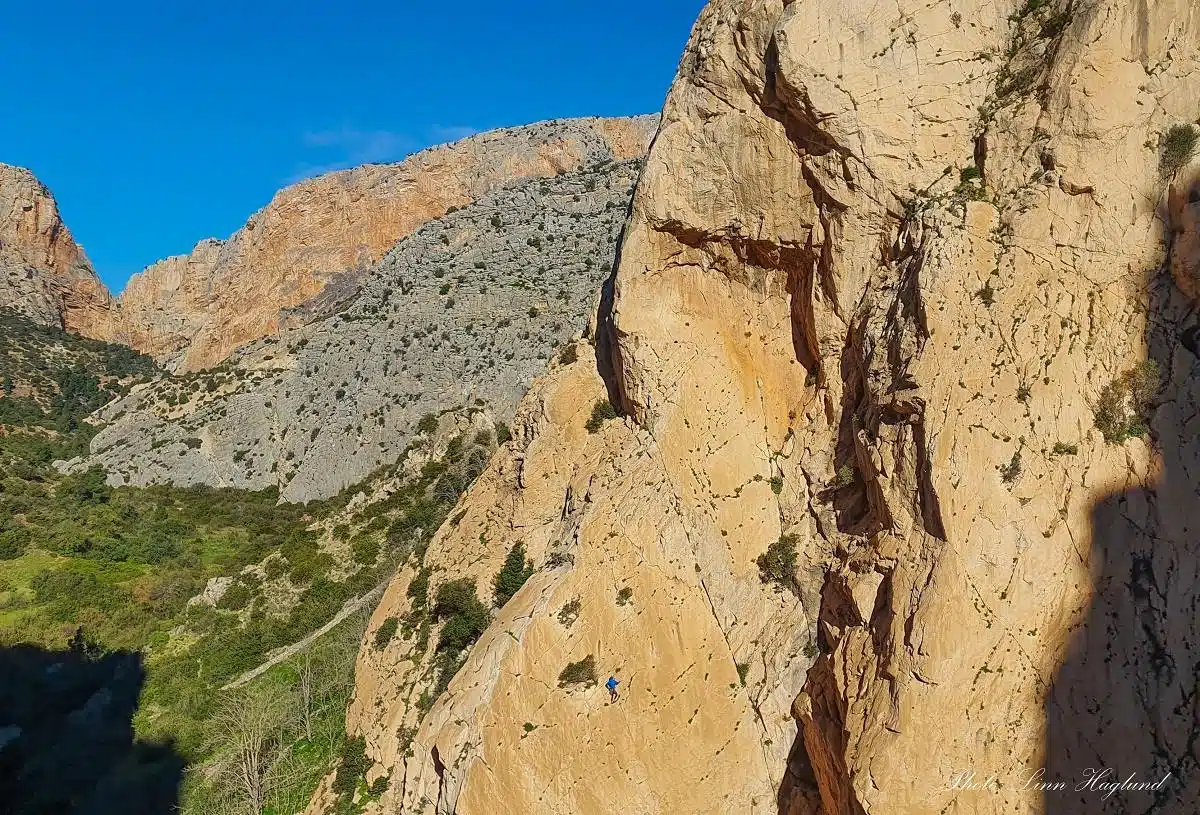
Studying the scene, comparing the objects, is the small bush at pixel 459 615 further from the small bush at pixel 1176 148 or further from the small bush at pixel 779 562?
the small bush at pixel 1176 148

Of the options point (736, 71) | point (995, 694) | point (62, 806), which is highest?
point (736, 71)

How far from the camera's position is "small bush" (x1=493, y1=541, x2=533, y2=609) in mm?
19266

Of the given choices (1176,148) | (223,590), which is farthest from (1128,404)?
(223,590)

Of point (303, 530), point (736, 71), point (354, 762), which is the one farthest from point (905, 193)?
point (303, 530)

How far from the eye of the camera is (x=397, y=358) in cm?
6106

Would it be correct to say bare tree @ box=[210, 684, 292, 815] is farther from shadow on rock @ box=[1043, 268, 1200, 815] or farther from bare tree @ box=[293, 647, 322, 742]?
shadow on rock @ box=[1043, 268, 1200, 815]

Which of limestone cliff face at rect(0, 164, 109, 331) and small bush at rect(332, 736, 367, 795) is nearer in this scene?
small bush at rect(332, 736, 367, 795)

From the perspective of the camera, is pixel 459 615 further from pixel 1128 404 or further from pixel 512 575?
pixel 1128 404

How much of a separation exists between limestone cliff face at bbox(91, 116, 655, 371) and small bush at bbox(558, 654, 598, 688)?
7723 centimetres

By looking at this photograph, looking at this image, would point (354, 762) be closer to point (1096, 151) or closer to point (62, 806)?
point (62, 806)

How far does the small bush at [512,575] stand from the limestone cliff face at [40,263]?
428ft

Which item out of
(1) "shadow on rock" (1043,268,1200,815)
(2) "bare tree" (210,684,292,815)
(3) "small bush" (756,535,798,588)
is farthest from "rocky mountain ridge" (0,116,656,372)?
(1) "shadow on rock" (1043,268,1200,815)

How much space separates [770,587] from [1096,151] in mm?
9758

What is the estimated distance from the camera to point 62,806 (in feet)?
87.2
